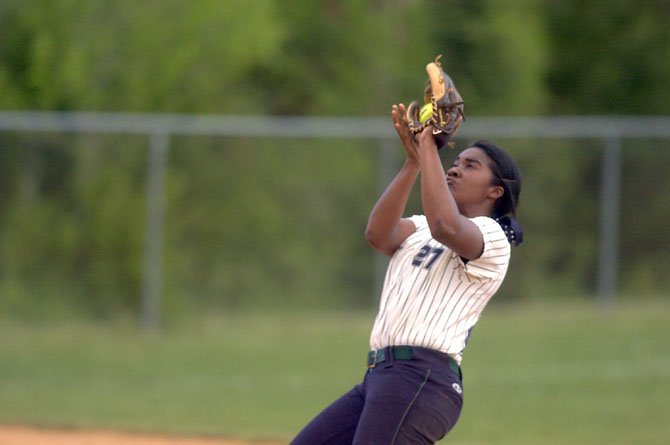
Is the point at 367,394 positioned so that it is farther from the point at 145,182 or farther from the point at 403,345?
the point at 145,182

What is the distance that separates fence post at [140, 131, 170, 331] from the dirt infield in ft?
13.2

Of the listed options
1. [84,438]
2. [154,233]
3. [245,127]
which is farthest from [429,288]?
[245,127]

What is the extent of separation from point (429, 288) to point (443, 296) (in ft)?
0.20

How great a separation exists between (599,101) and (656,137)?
4.55 meters

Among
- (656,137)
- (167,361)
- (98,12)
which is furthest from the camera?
(656,137)

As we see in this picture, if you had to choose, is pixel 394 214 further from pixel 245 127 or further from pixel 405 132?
pixel 245 127

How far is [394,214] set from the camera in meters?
4.54

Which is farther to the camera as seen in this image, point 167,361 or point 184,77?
point 184,77

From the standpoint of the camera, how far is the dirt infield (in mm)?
8055

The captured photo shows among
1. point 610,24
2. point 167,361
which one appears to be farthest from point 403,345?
point 610,24

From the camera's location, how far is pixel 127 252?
41.1 feet

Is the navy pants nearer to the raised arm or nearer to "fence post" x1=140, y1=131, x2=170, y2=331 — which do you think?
the raised arm

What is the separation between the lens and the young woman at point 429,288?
4.12 m

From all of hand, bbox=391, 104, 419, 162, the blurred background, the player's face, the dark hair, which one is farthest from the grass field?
hand, bbox=391, 104, 419, 162
